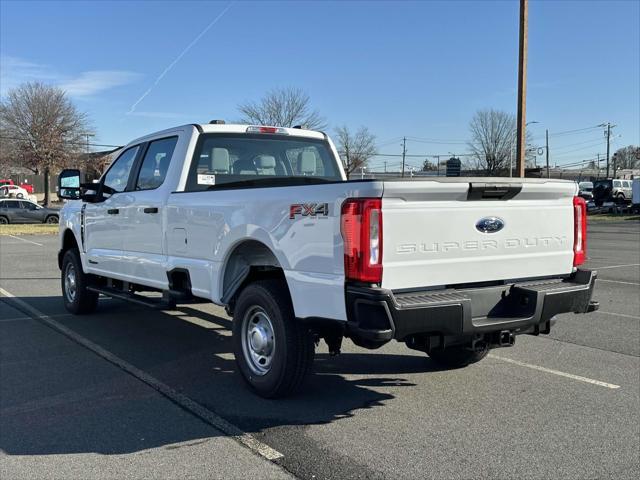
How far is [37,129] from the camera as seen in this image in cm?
5084

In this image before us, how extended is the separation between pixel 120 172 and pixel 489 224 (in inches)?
182

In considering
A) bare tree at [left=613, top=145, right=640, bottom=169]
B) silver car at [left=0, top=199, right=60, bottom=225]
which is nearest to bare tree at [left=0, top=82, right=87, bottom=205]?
silver car at [left=0, top=199, right=60, bottom=225]

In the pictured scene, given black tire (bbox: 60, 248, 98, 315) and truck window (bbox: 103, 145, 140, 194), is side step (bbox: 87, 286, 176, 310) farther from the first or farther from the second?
truck window (bbox: 103, 145, 140, 194)

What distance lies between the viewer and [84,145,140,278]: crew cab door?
677 cm

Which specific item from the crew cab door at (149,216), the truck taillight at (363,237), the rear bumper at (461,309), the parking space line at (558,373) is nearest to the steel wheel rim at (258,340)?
the rear bumper at (461,309)

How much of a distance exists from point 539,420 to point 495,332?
2.49 feet

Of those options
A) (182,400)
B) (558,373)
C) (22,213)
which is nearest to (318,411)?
(182,400)

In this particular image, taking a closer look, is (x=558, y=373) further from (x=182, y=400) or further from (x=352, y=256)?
(x=182, y=400)

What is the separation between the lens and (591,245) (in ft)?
70.3

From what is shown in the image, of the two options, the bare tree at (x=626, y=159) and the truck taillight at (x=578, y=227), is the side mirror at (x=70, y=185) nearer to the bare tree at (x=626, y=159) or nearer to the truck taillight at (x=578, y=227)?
the truck taillight at (x=578, y=227)

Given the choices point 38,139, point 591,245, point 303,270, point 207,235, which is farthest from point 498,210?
point 38,139

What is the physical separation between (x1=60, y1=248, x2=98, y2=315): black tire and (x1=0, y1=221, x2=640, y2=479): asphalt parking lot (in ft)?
2.56

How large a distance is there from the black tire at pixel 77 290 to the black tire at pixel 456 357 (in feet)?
15.6

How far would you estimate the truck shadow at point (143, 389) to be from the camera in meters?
4.08
